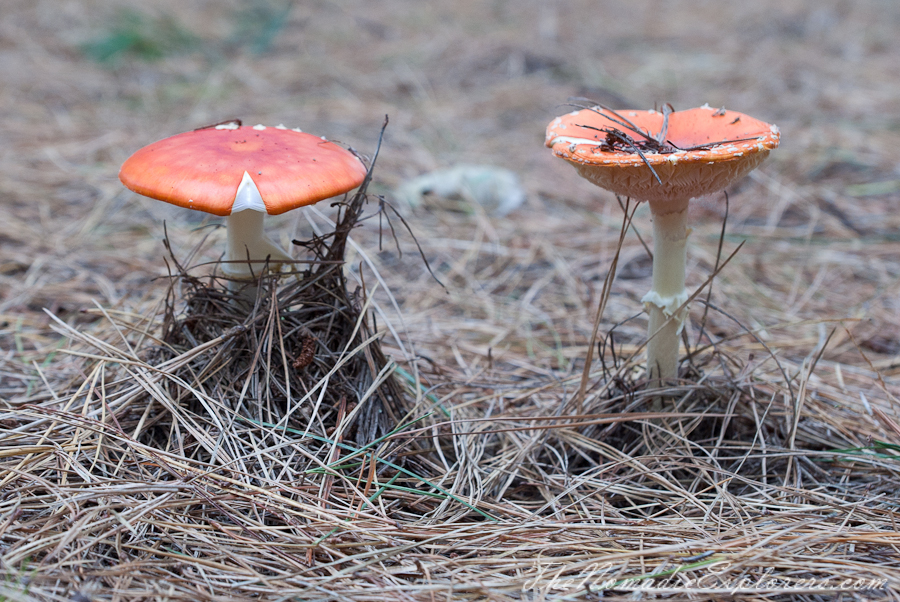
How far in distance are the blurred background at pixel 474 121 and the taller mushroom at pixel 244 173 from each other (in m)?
1.06

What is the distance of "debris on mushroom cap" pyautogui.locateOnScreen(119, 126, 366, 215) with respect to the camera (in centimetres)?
186

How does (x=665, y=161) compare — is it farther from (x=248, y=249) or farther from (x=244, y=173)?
(x=248, y=249)

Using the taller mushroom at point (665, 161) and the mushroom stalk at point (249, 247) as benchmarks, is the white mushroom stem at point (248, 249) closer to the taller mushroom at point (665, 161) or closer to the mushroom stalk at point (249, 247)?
the mushroom stalk at point (249, 247)

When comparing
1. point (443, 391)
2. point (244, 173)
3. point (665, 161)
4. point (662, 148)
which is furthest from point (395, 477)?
point (662, 148)

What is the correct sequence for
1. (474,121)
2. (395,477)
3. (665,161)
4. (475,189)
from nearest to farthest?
(665,161) → (395,477) → (475,189) → (474,121)

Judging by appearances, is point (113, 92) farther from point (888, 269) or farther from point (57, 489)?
point (888, 269)

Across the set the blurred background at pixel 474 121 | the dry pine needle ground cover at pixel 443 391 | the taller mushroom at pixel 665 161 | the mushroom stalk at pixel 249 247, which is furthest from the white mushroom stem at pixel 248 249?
the taller mushroom at pixel 665 161

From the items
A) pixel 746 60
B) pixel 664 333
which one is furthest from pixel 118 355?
pixel 746 60

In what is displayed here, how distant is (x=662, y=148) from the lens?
208 centimetres

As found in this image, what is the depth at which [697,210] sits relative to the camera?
4074mm

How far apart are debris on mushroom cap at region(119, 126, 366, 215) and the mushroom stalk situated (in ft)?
0.89

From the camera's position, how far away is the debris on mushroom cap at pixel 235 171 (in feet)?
6.11

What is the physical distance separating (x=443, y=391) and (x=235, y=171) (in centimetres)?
126

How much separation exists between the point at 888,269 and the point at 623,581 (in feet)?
10.1
